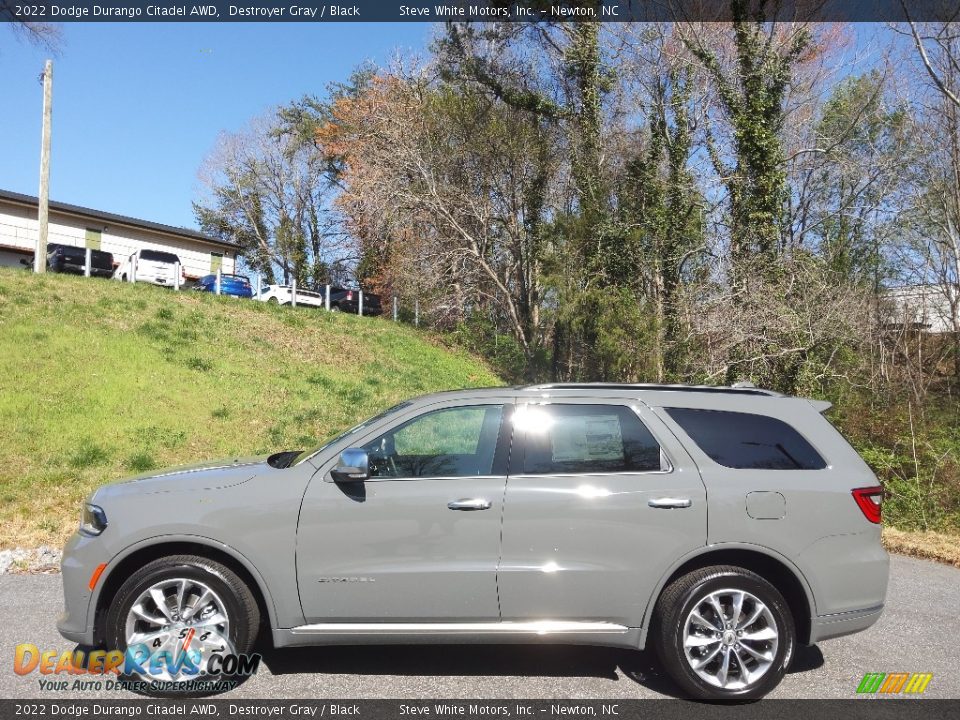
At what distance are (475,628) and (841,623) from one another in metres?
2.03

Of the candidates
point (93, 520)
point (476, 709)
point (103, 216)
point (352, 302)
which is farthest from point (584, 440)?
point (103, 216)

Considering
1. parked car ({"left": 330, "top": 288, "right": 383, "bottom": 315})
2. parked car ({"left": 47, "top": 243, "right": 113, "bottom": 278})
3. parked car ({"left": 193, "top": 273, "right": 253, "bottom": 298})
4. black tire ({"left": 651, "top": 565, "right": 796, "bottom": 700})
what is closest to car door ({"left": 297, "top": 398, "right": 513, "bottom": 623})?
black tire ({"left": 651, "top": 565, "right": 796, "bottom": 700})

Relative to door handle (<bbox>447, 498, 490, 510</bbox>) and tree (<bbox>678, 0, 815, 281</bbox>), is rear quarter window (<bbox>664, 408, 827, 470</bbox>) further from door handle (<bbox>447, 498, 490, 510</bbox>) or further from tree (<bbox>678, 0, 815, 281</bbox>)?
tree (<bbox>678, 0, 815, 281</bbox>)

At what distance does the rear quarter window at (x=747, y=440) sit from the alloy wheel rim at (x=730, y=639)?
0.74 m

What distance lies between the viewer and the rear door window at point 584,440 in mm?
4145

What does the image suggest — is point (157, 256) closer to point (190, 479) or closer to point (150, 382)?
point (150, 382)

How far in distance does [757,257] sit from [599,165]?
25.3ft

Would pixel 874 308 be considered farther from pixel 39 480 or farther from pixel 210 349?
pixel 39 480

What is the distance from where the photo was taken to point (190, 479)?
165 inches

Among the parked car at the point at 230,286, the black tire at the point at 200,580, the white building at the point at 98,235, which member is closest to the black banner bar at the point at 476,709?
the black tire at the point at 200,580

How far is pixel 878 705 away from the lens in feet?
12.6

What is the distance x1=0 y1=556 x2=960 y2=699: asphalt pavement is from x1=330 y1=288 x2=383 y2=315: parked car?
91.8 feet

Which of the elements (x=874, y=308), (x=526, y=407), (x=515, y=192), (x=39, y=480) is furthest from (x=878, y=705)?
(x=515, y=192)

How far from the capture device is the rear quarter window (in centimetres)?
416
